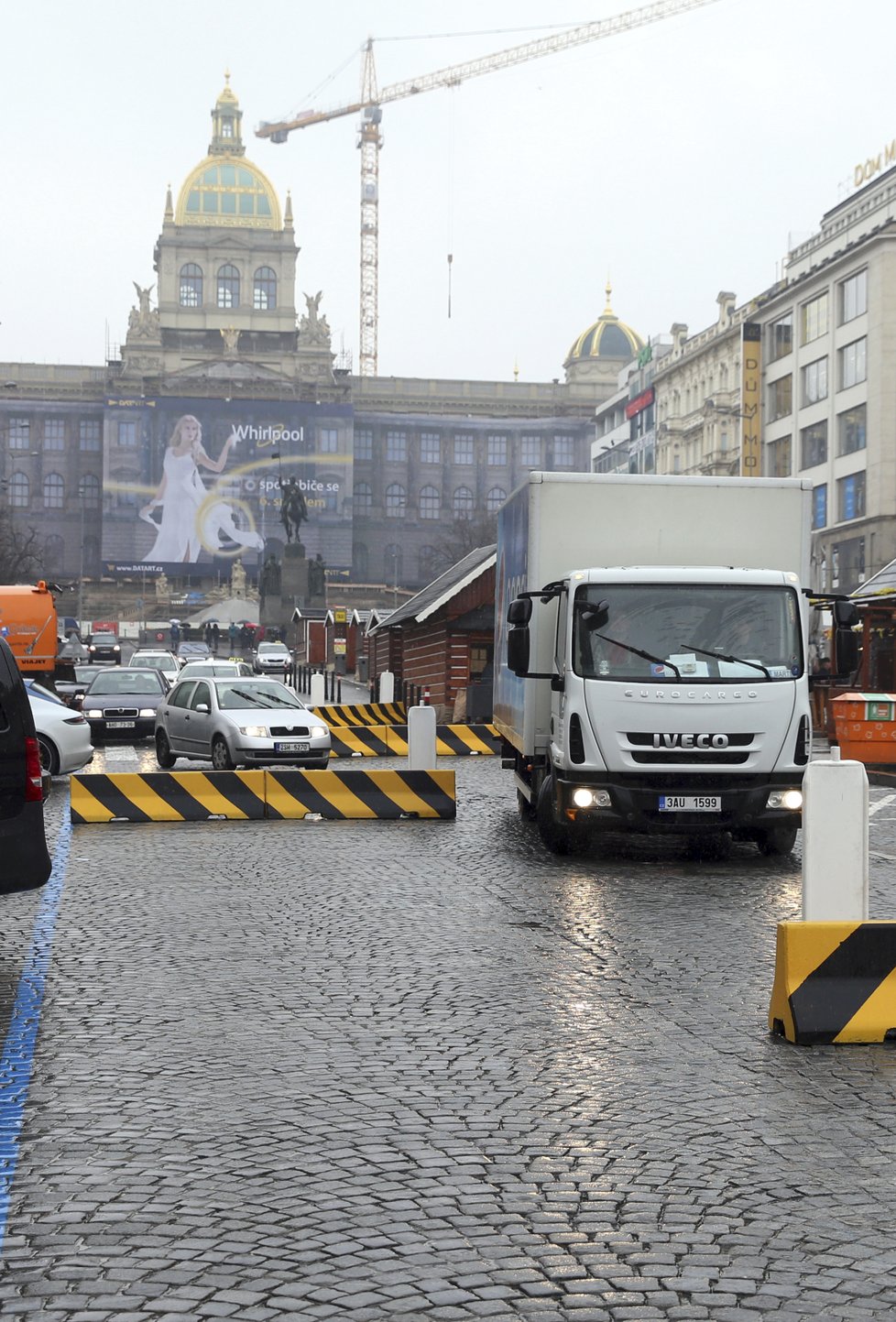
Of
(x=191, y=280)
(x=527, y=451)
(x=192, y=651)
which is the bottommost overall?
(x=192, y=651)

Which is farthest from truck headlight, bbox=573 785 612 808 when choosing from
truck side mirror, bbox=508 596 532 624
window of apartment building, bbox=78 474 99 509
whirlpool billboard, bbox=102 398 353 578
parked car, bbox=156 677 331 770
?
window of apartment building, bbox=78 474 99 509

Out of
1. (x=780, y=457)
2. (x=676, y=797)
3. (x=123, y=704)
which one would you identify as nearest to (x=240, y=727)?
(x=123, y=704)

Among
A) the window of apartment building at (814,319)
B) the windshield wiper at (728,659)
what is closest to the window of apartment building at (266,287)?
the window of apartment building at (814,319)

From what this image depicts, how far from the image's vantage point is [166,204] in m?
159

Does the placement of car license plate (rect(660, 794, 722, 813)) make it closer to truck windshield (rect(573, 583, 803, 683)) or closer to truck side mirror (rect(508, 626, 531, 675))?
truck windshield (rect(573, 583, 803, 683))

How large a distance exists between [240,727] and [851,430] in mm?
49021

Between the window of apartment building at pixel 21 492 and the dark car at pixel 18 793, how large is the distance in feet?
452

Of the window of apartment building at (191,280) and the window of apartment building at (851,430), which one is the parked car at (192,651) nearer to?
the window of apartment building at (851,430)

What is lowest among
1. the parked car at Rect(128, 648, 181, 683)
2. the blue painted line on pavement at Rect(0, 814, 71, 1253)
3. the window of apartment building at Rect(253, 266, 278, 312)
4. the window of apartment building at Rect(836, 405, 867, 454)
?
the blue painted line on pavement at Rect(0, 814, 71, 1253)

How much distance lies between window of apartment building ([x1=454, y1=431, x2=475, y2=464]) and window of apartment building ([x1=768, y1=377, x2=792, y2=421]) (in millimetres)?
73350

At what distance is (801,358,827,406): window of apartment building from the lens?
233 ft

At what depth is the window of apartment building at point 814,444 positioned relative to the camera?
70.9m

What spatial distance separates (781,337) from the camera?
77500mm

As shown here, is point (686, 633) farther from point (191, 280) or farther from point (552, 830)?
point (191, 280)
